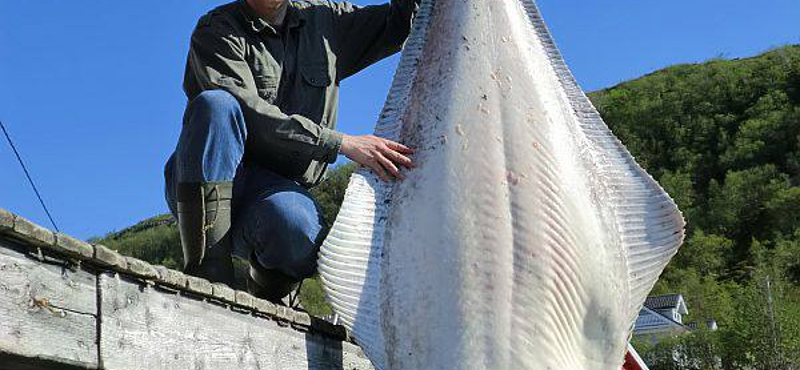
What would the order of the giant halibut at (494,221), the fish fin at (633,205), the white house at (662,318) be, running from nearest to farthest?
the giant halibut at (494,221) → the fish fin at (633,205) → the white house at (662,318)

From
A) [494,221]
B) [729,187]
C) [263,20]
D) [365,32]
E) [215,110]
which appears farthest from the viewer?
[729,187]

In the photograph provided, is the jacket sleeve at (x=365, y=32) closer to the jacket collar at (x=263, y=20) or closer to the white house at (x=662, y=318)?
the jacket collar at (x=263, y=20)

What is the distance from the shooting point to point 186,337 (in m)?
3.06

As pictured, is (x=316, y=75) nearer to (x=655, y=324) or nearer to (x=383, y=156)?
(x=383, y=156)

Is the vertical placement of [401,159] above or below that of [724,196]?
below

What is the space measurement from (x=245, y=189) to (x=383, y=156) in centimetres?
99

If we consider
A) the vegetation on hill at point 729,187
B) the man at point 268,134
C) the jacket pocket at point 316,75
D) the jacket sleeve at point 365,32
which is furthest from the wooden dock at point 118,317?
the vegetation on hill at point 729,187

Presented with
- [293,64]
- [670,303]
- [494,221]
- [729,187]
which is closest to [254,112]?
[293,64]

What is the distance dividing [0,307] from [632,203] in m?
2.16

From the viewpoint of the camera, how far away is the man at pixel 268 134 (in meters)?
4.06

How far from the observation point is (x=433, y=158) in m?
3.53

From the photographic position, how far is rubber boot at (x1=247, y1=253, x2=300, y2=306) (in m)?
4.36

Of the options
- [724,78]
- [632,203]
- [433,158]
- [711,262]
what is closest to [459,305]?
[433,158]

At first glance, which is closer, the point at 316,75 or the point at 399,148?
the point at 399,148
